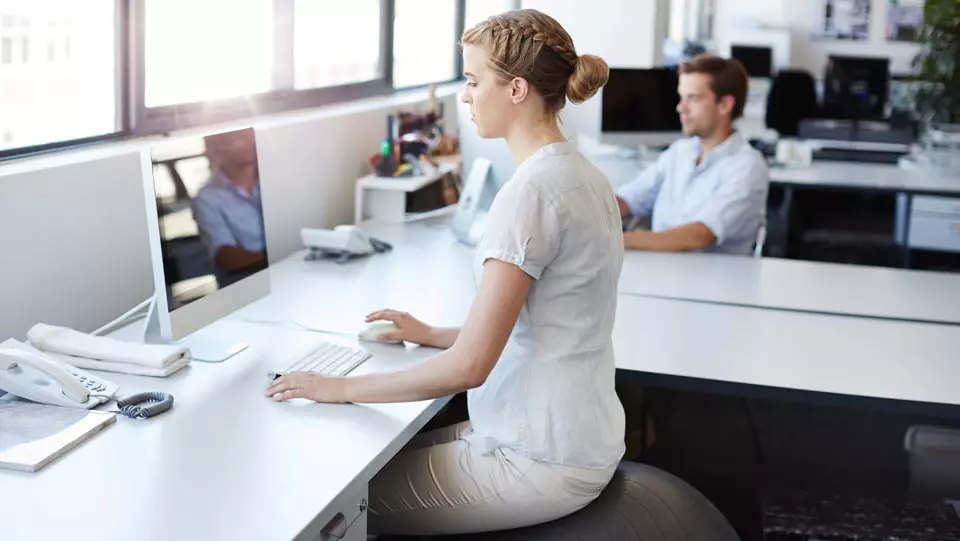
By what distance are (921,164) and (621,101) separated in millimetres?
1650

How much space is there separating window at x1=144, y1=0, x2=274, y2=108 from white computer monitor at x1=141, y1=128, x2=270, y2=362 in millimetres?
711

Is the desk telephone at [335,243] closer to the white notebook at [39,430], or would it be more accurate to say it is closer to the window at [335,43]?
the window at [335,43]

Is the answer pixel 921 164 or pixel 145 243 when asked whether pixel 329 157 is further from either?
pixel 921 164

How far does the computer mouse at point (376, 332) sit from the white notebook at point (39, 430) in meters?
0.61

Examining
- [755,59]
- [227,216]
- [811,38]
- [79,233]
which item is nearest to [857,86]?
[755,59]

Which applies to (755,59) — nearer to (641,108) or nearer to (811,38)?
(811,38)

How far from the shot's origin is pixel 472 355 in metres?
1.73

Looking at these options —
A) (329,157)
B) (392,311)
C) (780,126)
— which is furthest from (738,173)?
(780,126)

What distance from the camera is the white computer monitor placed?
6.31ft

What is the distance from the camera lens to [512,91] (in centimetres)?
183

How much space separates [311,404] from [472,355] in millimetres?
324

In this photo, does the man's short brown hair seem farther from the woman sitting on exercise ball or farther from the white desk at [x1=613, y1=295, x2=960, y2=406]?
the woman sitting on exercise ball

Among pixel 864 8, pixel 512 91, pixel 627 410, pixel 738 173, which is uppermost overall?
pixel 864 8

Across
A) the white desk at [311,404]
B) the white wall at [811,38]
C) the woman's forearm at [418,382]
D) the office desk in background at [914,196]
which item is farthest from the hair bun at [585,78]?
the white wall at [811,38]
